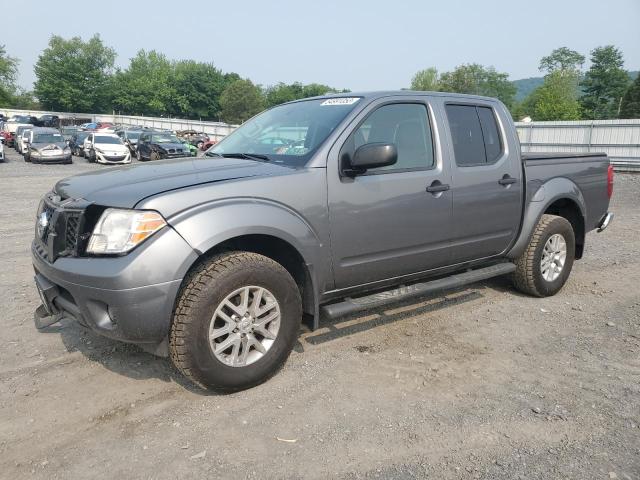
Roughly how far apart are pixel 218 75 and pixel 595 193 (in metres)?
94.9

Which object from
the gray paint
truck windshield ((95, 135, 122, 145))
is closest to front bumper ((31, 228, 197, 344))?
the gray paint

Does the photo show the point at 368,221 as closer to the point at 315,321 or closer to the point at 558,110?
the point at 315,321

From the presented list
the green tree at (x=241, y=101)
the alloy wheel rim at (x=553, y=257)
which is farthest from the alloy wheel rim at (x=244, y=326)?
the green tree at (x=241, y=101)

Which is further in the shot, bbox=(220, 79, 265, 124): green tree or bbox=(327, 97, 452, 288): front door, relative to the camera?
bbox=(220, 79, 265, 124): green tree

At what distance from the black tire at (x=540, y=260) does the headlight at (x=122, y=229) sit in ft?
11.8

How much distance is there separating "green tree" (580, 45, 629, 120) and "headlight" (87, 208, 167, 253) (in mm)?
74709

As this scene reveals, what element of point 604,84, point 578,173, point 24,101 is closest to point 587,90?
point 604,84

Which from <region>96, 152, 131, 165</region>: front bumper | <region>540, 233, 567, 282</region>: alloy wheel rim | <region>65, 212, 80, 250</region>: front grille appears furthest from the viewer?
<region>96, 152, 131, 165</region>: front bumper

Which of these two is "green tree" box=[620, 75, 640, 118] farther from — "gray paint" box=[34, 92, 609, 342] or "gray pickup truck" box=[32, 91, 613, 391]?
"gray pickup truck" box=[32, 91, 613, 391]

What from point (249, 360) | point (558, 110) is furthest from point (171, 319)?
point (558, 110)

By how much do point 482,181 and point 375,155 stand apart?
4.67 feet

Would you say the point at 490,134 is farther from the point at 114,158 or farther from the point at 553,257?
the point at 114,158

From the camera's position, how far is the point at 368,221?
Result: 11.8 ft

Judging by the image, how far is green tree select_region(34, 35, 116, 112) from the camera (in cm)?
8031
